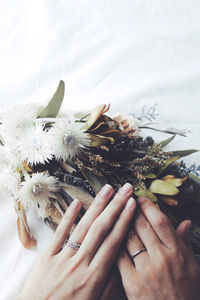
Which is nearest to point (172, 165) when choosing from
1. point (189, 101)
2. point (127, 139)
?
point (127, 139)

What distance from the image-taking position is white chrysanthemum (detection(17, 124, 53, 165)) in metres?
0.63

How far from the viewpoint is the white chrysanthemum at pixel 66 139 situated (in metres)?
0.62

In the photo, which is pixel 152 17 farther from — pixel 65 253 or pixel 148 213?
pixel 65 253

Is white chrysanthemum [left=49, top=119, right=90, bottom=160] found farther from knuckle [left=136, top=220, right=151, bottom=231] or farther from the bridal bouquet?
knuckle [left=136, top=220, right=151, bottom=231]

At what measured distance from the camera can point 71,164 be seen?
2.21ft

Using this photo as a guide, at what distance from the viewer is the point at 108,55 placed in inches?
41.9

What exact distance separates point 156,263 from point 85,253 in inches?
6.0

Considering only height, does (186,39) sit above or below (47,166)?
above

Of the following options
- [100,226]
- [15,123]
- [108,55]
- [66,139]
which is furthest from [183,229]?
[108,55]

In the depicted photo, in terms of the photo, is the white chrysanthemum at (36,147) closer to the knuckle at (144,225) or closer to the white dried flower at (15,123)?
the white dried flower at (15,123)

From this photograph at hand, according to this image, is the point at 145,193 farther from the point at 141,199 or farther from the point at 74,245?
the point at 74,245

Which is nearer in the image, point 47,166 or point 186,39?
point 47,166

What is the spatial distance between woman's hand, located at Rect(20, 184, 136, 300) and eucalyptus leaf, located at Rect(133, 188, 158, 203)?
2 cm

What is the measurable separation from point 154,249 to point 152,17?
87 cm
